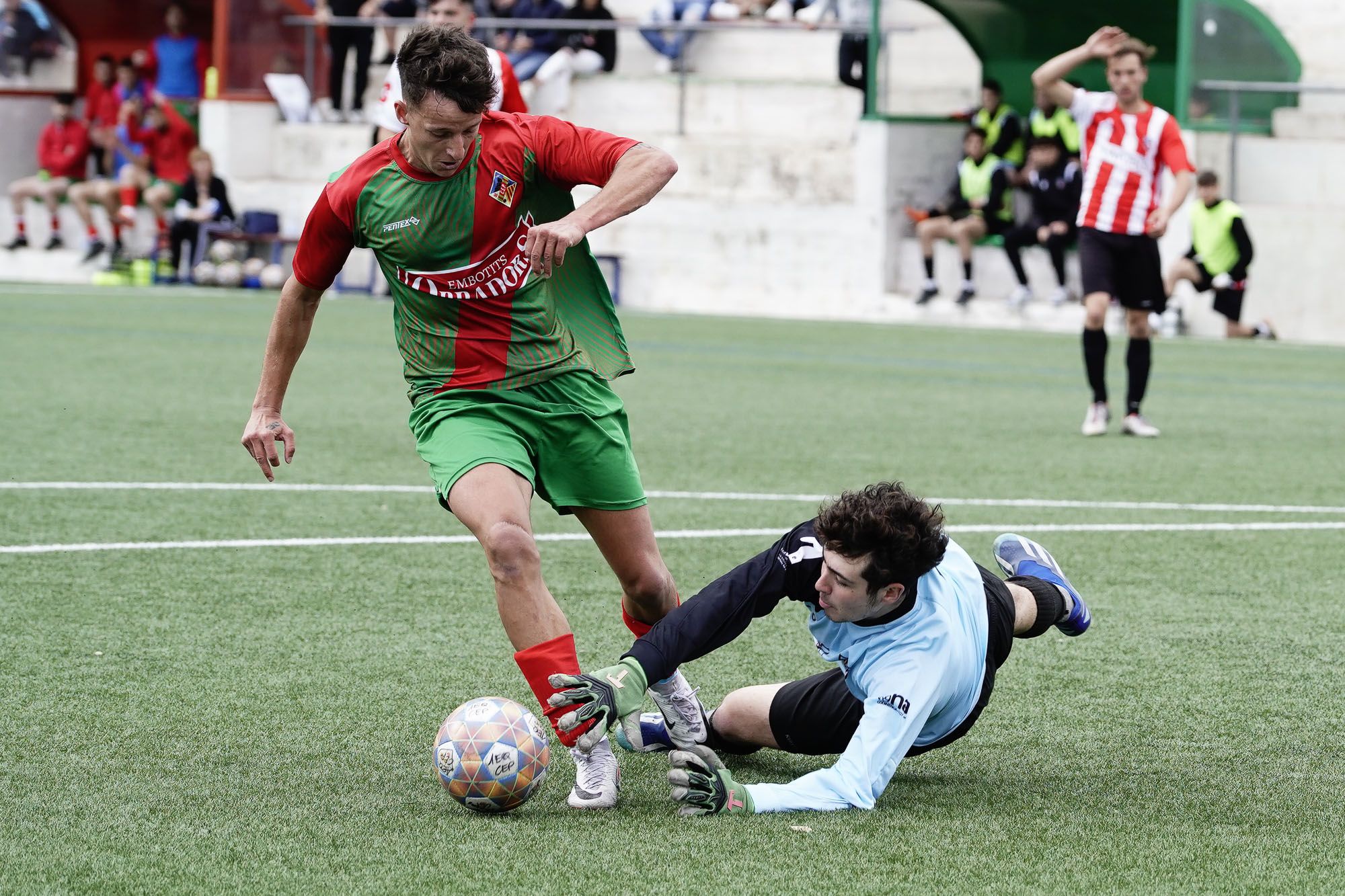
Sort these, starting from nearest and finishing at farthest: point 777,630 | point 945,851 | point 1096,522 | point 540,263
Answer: point 945,851, point 540,263, point 777,630, point 1096,522

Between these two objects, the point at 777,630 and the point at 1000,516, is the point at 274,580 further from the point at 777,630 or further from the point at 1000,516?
the point at 1000,516

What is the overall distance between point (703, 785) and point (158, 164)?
956 inches

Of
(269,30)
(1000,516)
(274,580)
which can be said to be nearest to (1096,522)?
(1000,516)

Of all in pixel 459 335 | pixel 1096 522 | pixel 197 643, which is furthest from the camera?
pixel 1096 522

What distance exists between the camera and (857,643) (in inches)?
163

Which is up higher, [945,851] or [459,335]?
[459,335]

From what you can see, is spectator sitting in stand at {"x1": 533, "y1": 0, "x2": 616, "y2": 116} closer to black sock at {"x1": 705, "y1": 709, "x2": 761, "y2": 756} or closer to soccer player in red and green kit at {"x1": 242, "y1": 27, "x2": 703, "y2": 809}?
soccer player in red and green kit at {"x1": 242, "y1": 27, "x2": 703, "y2": 809}

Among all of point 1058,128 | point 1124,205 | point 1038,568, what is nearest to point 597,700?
point 1038,568

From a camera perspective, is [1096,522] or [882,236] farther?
[882,236]

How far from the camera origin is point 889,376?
1541 centimetres

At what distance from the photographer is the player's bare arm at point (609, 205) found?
4184mm

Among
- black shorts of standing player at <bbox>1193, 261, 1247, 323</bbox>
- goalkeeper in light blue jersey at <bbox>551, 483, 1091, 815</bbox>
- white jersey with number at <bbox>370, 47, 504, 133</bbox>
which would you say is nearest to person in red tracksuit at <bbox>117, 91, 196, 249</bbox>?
black shorts of standing player at <bbox>1193, 261, 1247, 323</bbox>

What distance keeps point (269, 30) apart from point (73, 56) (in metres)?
5.98

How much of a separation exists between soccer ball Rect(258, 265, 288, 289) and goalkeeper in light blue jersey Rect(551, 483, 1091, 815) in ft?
69.2
